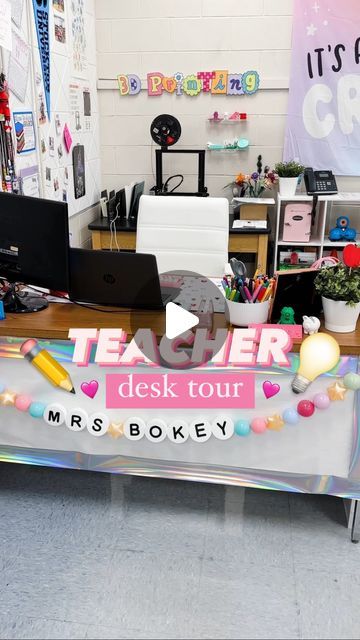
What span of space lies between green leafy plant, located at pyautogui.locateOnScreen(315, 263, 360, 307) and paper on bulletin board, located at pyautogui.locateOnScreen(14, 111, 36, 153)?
164 centimetres

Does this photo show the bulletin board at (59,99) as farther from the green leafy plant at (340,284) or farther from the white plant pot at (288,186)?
the green leafy plant at (340,284)

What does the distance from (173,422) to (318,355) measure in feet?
1.67

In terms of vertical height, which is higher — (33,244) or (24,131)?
(24,131)

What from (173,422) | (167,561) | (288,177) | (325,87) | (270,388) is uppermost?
(325,87)

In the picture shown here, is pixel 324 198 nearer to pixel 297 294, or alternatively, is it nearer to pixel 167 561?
pixel 297 294

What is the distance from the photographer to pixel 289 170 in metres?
3.52

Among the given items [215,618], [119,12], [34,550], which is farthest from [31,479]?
[119,12]

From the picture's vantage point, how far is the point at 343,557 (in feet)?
6.02

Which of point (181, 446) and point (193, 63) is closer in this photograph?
point (181, 446)

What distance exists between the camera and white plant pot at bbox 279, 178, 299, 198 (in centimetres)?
353

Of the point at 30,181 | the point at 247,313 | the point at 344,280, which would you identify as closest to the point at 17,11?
the point at 30,181

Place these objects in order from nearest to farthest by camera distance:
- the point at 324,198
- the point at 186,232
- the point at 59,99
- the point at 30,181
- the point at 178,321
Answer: the point at 178,321 < the point at 186,232 < the point at 30,181 < the point at 59,99 < the point at 324,198

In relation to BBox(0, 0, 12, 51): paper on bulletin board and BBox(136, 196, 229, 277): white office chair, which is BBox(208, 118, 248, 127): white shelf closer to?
BBox(136, 196, 229, 277): white office chair

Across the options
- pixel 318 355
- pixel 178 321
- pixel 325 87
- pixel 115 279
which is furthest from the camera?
pixel 325 87
